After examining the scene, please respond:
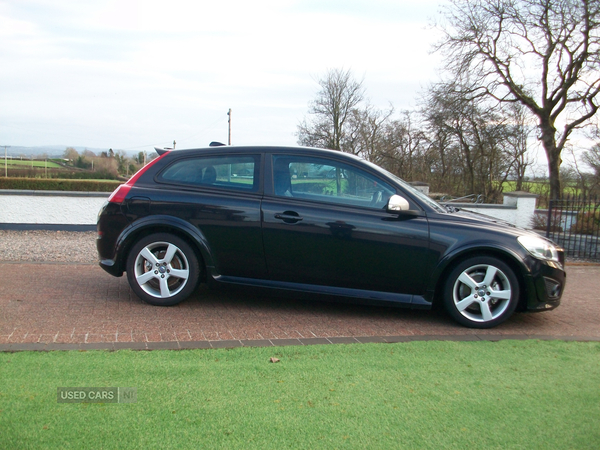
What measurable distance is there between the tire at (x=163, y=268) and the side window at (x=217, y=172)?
25.1 inches

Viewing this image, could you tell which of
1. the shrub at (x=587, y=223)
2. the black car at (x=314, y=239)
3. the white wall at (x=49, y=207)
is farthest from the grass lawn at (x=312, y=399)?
the white wall at (x=49, y=207)

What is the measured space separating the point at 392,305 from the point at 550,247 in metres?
1.65

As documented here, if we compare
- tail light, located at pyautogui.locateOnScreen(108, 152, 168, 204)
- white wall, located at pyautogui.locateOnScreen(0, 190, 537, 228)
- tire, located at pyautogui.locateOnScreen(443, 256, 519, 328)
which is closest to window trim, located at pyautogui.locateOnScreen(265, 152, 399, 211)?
tire, located at pyautogui.locateOnScreen(443, 256, 519, 328)

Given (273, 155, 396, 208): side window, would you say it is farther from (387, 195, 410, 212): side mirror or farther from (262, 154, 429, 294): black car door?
(387, 195, 410, 212): side mirror

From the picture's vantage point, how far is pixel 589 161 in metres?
30.4

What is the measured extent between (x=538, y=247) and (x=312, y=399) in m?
3.04

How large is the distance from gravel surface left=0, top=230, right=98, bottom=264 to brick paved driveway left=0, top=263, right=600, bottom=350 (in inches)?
→ 73.4

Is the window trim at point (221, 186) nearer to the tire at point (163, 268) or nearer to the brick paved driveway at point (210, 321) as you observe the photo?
the tire at point (163, 268)

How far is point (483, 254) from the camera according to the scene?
5.16m

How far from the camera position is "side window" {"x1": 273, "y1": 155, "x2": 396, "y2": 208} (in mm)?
5301

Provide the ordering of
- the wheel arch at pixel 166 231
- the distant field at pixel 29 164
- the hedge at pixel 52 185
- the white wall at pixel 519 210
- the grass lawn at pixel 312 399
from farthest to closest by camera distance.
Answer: the distant field at pixel 29 164 < the hedge at pixel 52 185 < the white wall at pixel 519 210 < the wheel arch at pixel 166 231 < the grass lawn at pixel 312 399

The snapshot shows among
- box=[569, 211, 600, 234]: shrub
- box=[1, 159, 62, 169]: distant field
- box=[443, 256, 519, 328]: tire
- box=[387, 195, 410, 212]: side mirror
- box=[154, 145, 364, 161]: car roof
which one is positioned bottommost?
box=[443, 256, 519, 328]: tire

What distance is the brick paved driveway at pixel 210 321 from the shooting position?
14.6ft

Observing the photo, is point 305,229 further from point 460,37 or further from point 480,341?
point 460,37
